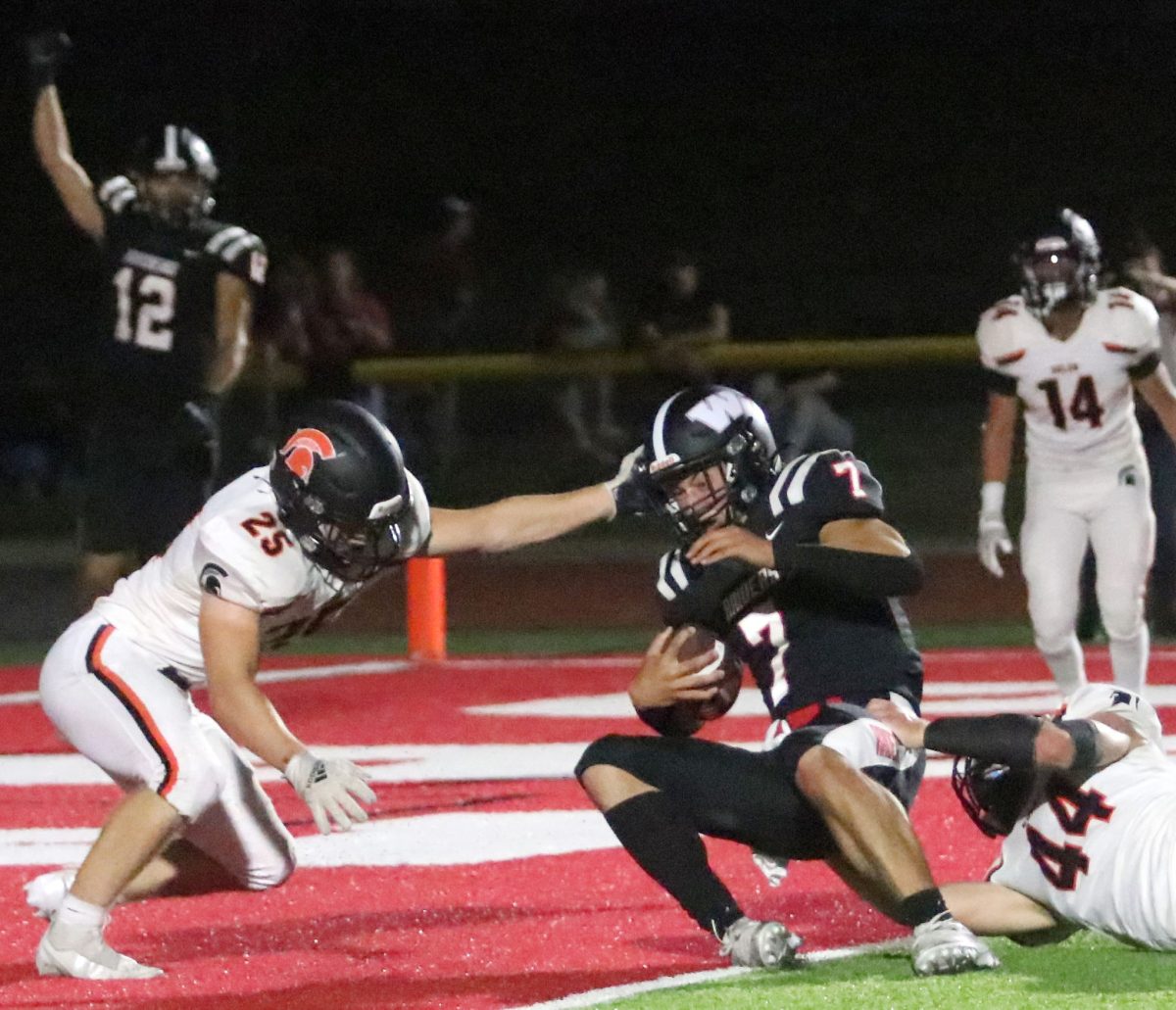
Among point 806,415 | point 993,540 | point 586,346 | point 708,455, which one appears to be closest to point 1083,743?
point 708,455

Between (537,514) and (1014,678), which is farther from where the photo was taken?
(1014,678)

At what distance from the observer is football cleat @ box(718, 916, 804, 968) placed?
426cm

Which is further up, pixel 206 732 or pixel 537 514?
pixel 537 514

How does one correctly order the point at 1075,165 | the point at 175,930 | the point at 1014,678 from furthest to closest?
the point at 1075,165 < the point at 1014,678 < the point at 175,930

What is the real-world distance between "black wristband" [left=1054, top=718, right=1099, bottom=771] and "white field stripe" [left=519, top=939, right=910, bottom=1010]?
57 cm

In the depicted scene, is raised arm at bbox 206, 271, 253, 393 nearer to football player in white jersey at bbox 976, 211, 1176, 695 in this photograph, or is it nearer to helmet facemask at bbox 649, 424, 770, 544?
football player in white jersey at bbox 976, 211, 1176, 695

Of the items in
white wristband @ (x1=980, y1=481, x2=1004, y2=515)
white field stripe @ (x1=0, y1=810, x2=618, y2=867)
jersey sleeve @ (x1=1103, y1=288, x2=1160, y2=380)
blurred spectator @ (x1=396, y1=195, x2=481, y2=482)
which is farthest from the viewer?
blurred spectator @ (x1=396, y1=195, x2=481, y2=482)

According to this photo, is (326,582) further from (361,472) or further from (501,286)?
(501,286)

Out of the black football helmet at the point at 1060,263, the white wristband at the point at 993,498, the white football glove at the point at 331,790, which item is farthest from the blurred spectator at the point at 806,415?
the white football glove at the point at 331,790

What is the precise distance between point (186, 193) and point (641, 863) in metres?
3.55

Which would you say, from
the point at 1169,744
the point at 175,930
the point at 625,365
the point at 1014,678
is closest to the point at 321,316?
the point at 625,365

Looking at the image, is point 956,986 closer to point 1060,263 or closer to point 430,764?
point 430,764

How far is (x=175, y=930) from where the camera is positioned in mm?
4980

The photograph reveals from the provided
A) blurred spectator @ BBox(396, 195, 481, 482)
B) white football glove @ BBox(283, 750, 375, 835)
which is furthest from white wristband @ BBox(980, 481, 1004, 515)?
blurred spectator @ BBox(396, 195, 481, 482)
